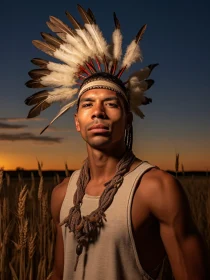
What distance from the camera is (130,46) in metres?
2.60

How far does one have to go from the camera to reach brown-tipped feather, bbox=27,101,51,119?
2740 millimetres

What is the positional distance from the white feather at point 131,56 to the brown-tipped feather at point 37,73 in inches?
21.1

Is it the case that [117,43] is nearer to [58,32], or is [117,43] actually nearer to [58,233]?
[58,32]

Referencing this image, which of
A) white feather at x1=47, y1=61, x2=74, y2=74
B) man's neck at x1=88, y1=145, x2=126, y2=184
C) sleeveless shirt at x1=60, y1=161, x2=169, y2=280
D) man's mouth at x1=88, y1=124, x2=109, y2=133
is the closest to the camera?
sleeveless shirt at x1=60, y1=161, x2=169, y2=280

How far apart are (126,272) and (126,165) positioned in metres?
0.58

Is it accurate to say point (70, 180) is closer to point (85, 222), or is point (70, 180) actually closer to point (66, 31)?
point (85, 222)

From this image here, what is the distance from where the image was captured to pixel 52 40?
2.74 m

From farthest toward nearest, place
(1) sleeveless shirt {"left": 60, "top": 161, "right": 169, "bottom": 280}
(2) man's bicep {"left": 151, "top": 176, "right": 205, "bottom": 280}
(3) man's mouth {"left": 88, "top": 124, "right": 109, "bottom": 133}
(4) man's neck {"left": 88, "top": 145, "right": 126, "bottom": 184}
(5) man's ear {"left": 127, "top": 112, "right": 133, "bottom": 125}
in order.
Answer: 1. (5) man's ear {"left": 127, "top": 112, "right": 133, "bottom": 125}
2. (4) man's neck {"left": 88, "top": 145, "right": 126, "bottom": 184}
3. (3) man's mouth {"left": 88, "top": 124, "right": 109, "bottom": 133}
4. (1) sleeveless shirt {"left": 60, "top": 161, "right": 169, "bottom": 280}
5. (2) man's bicep {"left": 151, "top": 176, "right": 205, "bottom": 280}

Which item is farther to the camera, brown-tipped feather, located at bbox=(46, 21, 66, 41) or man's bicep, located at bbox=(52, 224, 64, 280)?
brown-tipped feather, located at bbox=(46, 21, 66, 41)

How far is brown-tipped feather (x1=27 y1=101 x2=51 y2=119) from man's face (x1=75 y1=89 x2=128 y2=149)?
41 centimetres

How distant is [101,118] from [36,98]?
69 cm

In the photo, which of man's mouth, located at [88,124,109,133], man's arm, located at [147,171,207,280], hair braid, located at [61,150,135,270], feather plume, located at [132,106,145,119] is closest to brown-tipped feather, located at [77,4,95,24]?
feather plume, located at [132,106,145,119]

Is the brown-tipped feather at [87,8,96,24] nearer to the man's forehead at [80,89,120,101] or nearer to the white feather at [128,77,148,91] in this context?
the white feather at [128,77,148,91]

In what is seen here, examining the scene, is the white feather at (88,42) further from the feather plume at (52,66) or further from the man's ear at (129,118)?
the man's ear at (129,118)
